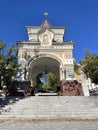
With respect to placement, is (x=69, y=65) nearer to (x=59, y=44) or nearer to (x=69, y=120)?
(x=59, y=44)

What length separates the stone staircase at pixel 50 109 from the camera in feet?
40.0

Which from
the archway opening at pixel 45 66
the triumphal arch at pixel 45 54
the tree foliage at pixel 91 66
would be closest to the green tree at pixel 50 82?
the archway opening at pixel 45 66

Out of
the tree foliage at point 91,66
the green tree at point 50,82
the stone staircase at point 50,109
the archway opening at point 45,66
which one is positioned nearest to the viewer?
the stone staircase at point 50,109

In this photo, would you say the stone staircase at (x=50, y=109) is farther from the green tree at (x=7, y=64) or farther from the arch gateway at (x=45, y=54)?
the arch gateway at (x=45, y=54)

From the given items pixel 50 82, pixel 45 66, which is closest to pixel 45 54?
pixel 45 66

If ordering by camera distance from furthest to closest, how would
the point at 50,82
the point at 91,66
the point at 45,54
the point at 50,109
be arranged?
the point at 50,82 < the point at 45,54 < the point at 91,66 < the point at 50,109

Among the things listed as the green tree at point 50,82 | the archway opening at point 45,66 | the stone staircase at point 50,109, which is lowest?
the stone staircase at point 50,109

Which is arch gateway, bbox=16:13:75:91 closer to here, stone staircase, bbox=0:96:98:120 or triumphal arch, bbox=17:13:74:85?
triumphal arch, bbox=17:13:74:85

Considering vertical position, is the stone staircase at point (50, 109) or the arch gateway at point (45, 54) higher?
the arch gateway at point (45, 54)

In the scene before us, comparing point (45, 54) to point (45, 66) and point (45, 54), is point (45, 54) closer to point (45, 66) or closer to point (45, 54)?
point (45, 54)

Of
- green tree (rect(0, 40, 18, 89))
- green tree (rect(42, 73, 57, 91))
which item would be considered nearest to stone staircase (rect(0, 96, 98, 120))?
green tree (rect(0, 40, 18, 89))

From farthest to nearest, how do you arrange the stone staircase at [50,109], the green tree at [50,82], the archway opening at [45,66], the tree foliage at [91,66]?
the green tree at [50,82]
the archway opening at [45,66]
the tree foliage at [91,66]
the stone staircase at [50,109]

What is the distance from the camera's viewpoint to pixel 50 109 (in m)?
13.3

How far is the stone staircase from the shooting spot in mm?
12205
